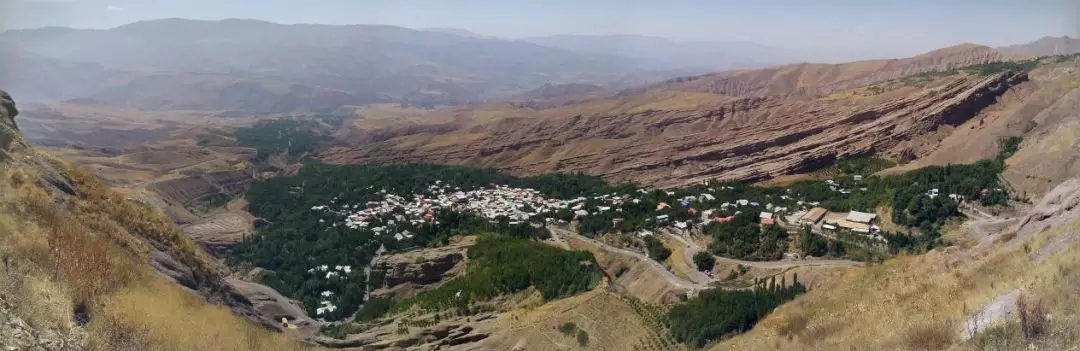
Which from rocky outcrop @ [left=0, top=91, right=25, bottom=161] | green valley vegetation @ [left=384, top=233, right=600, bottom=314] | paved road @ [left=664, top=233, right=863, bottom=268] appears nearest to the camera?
rocky outcrop @ [left=0, top=91, right=25, bottom=161]

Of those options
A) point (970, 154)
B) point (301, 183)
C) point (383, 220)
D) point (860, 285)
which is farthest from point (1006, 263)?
point (301, 183)

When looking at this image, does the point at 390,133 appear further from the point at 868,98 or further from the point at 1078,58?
the point at 1078,58

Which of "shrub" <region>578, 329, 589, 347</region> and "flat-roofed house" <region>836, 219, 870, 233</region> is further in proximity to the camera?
"flat-roofed house" <region>836, 219, 870, 233</region>

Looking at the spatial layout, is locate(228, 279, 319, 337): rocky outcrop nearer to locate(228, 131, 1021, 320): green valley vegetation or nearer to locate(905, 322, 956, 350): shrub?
locate(228, 131, 1021, 320): green valley vegetation

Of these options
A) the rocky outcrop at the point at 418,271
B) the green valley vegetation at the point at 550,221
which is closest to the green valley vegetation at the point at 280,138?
the green valley vegetation at the point at 550,221

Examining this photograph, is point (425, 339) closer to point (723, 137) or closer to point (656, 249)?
point (656, 249)

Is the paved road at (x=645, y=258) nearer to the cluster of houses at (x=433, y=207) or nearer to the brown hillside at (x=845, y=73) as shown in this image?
the cluster of houses at (x=433, y=207)

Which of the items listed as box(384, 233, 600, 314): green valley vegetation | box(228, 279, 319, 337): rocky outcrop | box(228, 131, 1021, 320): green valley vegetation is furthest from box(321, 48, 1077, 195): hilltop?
box(228, 279, 319, 337): rocky outcrop
